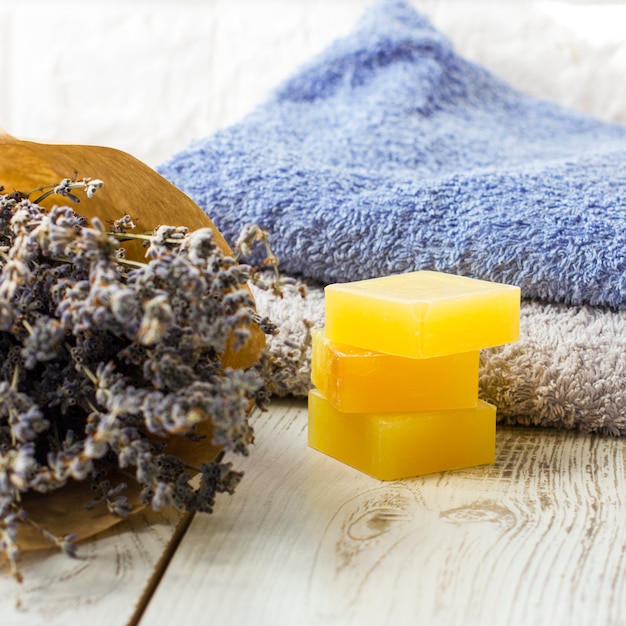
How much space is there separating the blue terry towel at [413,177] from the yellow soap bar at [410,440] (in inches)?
6.7

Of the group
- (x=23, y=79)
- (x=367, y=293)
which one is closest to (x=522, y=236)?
(x=367, y=293)

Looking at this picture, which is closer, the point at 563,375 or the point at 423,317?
the point at 423,317

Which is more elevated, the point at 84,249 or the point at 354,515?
the point at 84,249

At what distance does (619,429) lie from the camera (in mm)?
657

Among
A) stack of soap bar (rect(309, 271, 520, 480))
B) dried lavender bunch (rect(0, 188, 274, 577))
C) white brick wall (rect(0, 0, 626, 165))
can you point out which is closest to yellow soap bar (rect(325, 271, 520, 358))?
stack of soap bar (rect(309, 271, 520, 480))

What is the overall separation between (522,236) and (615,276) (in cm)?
8

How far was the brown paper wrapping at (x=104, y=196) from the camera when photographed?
0.51 m

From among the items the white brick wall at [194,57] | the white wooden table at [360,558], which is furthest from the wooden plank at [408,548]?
the white brick wall at [194,57]

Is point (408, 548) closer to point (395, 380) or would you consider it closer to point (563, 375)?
point (395, 380)

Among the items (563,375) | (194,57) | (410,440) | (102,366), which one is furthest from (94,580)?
(194,57)

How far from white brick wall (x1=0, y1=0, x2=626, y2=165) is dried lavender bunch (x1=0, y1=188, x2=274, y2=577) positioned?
0.91 m

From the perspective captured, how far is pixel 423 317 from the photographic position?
0.54 m

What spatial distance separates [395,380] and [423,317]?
0.06 m

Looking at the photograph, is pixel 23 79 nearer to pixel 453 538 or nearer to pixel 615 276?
pixel 615 276
